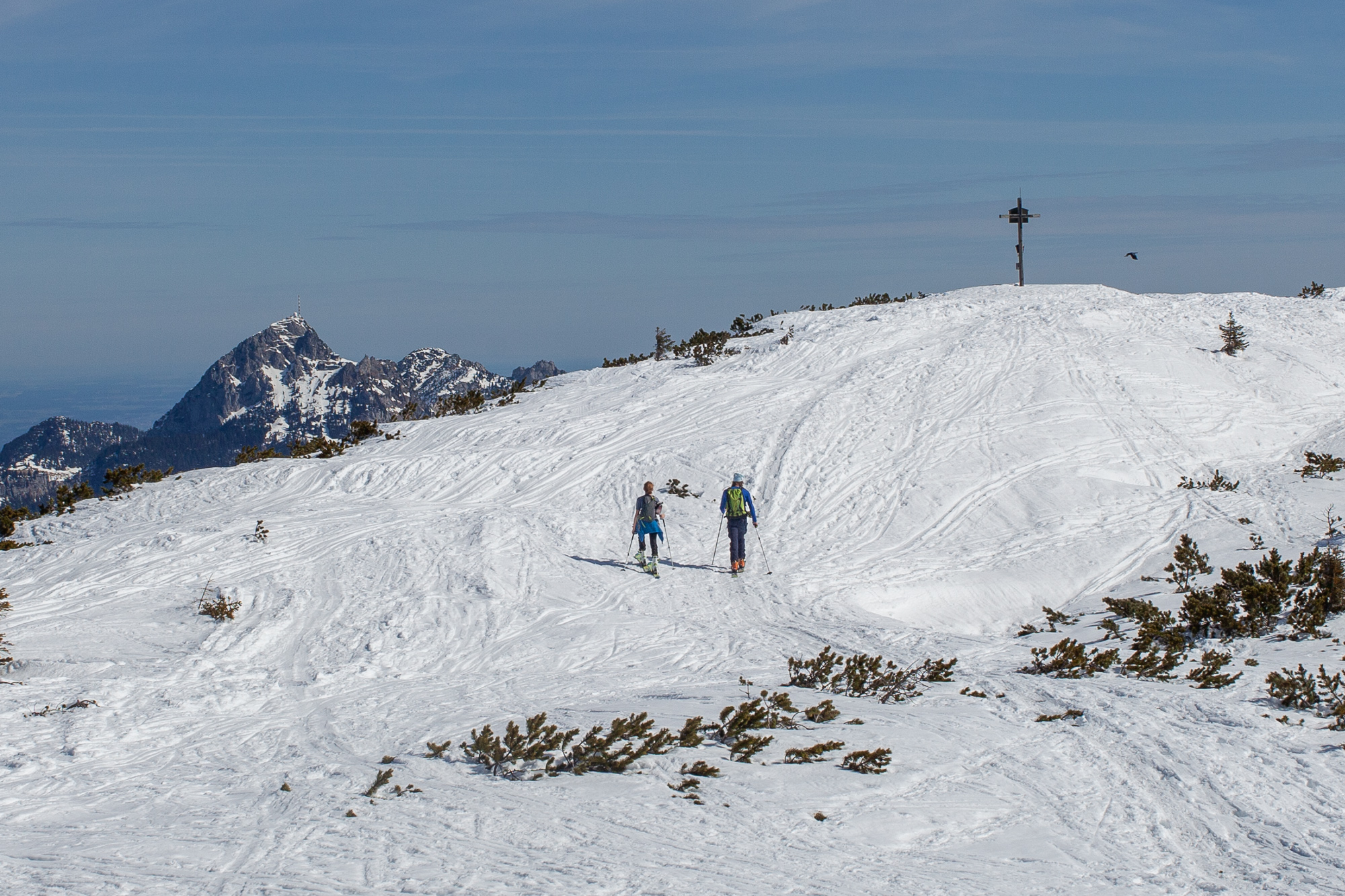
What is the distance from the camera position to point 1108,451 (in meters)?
22.6

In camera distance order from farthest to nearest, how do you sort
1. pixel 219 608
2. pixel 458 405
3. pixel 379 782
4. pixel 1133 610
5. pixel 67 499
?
1. pixel 458 405
2. pixel 67 499
3. pixel 219 608
4. pixel 1133 610
5. pixel 379 782

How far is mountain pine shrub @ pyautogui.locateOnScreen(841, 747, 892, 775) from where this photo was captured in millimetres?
8008

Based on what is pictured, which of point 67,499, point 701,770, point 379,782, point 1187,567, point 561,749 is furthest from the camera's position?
point 67,499

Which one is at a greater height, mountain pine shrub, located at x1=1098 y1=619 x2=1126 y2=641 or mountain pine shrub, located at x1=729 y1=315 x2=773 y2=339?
mountain pine shrub, located at x1=729 y1=315 x2=773 y2=339

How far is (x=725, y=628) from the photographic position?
14852 mm

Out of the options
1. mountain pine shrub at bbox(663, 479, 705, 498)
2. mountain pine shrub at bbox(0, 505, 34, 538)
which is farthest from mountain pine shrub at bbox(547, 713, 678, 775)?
mountain pine shrub at bbox(0, 505, 34, 538)

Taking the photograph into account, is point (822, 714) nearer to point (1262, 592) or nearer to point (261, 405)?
point (1262, 592)

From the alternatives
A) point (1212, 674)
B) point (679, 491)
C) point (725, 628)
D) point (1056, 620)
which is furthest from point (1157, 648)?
point (679, 491)

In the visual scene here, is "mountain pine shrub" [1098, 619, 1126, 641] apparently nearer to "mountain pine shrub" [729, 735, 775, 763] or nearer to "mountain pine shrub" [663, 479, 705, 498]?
"mountain pine shrub" [729, 735, 775, 763]

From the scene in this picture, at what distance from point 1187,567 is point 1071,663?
5048 millimetres

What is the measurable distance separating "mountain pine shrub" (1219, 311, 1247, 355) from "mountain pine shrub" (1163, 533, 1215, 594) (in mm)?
15615

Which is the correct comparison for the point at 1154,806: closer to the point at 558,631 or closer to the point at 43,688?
the point at 558,631

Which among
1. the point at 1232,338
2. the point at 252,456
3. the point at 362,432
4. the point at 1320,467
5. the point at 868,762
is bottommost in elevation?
the point at 868,762

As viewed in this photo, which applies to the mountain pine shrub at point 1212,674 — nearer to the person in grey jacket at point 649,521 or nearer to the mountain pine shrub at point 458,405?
the person in grey jacket at point 649,521
